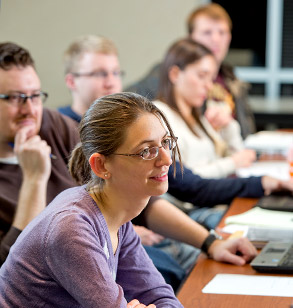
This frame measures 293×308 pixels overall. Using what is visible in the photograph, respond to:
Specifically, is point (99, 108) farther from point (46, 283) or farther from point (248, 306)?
point (248, 306)

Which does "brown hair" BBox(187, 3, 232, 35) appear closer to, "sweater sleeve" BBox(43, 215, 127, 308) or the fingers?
the fingers

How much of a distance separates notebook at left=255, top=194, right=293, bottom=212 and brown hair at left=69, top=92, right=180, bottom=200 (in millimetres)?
902

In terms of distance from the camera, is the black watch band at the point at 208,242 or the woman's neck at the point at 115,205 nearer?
the woman's neck at the point at 115,205

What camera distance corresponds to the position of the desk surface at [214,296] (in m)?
1.32

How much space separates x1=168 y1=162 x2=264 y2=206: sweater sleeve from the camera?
2.35 m

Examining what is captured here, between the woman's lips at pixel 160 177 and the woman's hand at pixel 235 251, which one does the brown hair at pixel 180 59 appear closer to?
the woman's hand at pixel 235 251

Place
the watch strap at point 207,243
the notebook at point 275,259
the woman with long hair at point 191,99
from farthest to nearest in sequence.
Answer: the woman with long hair at point 191,99, the watch strap at point 207,243, the notebook at point 275,259

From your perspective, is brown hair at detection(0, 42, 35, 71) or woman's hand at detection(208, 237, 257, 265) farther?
brown hair at detection(0, 42, 35, 71)

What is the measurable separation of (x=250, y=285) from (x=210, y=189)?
94 cm

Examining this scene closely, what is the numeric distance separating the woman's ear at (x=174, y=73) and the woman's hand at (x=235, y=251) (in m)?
1.46

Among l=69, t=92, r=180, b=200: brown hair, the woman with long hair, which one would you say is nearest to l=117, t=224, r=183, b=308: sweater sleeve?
l=69, t=92, r=180, b=200: brown hair

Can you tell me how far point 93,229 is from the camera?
1208 millimetres

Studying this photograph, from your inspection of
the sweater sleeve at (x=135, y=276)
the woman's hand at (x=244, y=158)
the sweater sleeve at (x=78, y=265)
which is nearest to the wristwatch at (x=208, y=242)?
the sweater sleeve at (x=135, y=276)

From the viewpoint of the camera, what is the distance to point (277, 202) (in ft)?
7.18
